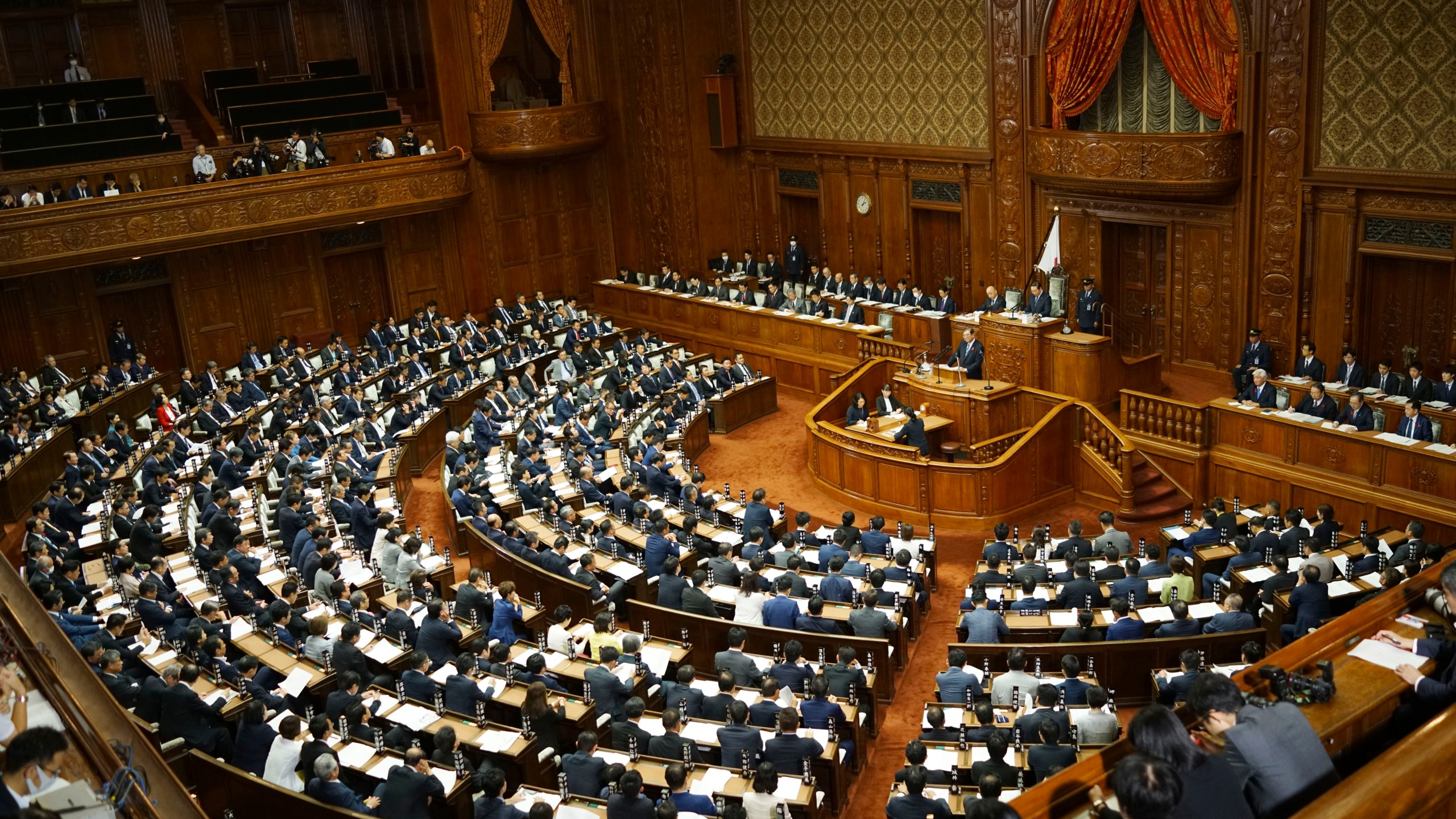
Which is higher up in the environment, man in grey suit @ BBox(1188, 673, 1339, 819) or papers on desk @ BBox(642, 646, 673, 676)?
man in grey suit @ BBox(1188, 673, 1339, 819)

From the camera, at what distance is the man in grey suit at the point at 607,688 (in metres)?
8.55

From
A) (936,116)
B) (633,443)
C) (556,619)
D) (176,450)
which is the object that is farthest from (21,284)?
(936,116)

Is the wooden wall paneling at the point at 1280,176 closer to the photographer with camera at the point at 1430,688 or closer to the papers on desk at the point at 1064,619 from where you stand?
the papers on desk at the point at 1064,619

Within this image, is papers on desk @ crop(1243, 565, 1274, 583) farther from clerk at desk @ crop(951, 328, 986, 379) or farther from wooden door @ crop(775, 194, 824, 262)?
wooden door @ crop(775, 194, 824, 262)

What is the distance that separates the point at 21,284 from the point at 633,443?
11.0m

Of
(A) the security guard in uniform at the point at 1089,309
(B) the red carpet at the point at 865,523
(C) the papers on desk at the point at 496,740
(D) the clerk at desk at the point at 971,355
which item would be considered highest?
(A) the security guard in uniform at the point at 1089,309

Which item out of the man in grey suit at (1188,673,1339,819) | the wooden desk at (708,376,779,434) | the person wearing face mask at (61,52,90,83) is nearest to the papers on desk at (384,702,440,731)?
the man in grey suit at (1188,673,1339,819)

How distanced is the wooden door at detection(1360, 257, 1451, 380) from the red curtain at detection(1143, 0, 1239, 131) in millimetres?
2765

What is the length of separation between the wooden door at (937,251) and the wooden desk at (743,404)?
3.44 metres

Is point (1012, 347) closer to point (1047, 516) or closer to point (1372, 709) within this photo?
point (1047, 516)

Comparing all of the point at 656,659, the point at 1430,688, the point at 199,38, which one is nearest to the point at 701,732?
the point at 656,659

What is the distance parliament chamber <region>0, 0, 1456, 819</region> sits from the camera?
745 cm

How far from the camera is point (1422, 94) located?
517 inches

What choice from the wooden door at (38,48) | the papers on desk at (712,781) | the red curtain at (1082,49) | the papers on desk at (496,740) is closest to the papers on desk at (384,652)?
the papers on desk at (496,740)
